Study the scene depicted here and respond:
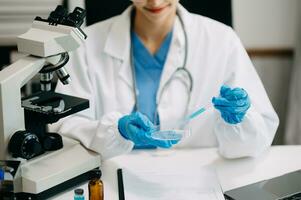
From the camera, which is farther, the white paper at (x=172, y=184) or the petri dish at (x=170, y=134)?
the petri dish at (x=170, y=134)

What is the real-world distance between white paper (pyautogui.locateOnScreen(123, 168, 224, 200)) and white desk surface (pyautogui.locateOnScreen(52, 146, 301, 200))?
36 millimetres

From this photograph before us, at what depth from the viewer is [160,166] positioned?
1.47 meters

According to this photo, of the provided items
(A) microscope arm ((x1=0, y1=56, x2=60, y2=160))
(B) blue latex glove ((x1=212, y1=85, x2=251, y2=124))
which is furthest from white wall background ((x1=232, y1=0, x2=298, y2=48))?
(A) microscope arm ((x1=0, y1=56, x2=60, y2=160))

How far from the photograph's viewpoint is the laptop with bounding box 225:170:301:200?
1236 millimetres

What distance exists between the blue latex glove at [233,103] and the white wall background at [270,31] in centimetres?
112

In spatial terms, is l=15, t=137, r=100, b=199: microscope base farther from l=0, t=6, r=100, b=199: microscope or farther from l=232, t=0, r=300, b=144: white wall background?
l=232, t=0, r=300, b=144: white wall background

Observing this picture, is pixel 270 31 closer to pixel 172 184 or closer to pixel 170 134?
pixel 170 134

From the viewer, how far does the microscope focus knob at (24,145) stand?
3.91 ft

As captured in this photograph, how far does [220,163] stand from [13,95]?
0.64 metres

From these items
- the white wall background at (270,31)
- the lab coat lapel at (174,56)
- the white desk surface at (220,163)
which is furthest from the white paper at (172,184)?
the white wall background at (270,31)

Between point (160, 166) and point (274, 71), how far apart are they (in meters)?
1.23

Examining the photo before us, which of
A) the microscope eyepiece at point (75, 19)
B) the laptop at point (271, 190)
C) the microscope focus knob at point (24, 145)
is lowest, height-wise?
the laptop at point (271, 190)

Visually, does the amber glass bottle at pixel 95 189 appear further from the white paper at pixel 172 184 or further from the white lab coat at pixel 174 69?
the white lab coat at pixel 174 69

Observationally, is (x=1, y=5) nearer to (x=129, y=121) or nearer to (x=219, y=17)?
(x=219, y=17)
